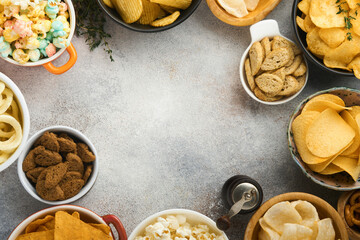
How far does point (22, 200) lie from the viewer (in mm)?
1555

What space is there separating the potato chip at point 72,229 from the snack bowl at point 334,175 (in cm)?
77

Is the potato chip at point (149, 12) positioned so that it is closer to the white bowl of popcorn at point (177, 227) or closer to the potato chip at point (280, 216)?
the white bowl of popcorn at point (177, 227)

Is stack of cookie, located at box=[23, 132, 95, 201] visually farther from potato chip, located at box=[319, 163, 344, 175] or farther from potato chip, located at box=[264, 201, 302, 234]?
potato chip, located at box=[319, 163, 344, 175]

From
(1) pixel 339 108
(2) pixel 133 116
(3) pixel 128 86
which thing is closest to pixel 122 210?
(2) pixel 133 116

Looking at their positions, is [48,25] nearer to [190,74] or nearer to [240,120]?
[190,74]

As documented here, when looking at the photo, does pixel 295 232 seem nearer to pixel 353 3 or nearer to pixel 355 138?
pixel 355 138

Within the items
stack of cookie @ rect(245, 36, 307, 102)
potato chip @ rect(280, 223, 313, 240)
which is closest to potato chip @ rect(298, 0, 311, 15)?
stack of cookie @ rect(245, 36, 307, 102)

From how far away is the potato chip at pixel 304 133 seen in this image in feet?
4.67

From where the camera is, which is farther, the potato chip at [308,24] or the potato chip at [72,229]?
the potato chip at [308,24]

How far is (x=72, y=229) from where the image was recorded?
1.32 m

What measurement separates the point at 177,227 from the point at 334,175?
66 cm

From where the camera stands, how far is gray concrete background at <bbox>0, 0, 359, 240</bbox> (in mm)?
1589

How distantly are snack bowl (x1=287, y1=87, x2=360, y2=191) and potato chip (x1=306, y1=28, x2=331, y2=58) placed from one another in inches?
6.1

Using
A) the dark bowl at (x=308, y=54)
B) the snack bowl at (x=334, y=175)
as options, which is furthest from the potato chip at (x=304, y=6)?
the snack bowl at (x=334, y=175)
